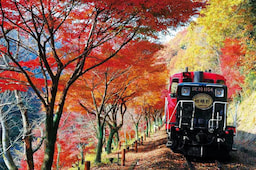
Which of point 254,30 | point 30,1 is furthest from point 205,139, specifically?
point 254,30

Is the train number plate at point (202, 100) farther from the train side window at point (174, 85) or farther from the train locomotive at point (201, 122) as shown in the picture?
the train side window at point (174, 85)

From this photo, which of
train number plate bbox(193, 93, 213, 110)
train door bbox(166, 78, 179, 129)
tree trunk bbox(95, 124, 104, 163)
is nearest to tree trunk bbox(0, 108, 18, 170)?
tree trunk bbox(95, 124, 104, 163)

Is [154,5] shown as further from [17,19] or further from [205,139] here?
[205,139]

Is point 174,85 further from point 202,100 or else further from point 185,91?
point 202,100

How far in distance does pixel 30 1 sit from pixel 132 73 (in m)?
10.6

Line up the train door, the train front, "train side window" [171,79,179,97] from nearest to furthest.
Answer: the train front, the train door, "train side window" [171,79,179,97]

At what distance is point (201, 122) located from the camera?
8.89 m

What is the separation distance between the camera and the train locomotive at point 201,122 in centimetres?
840

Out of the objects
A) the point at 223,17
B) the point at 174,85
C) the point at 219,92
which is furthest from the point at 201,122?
the point at 223,17

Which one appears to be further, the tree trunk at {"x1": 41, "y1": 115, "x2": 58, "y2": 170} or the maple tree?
the tree trunk at {"x1": 41, "y1": 115, "x2": 58, "y2": 170}

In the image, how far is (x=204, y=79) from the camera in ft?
32.5

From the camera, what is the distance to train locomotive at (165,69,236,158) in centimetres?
840

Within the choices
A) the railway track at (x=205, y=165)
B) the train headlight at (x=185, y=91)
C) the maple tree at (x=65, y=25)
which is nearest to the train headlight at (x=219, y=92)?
the train headlight at (x=185, y=91)

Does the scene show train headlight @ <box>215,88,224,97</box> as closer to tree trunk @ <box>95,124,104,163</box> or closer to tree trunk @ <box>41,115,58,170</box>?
tree trunk @ <box>41,115,58,170</box>
